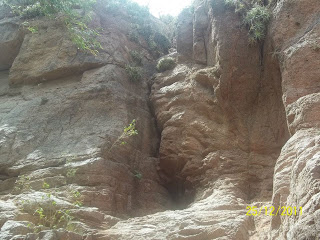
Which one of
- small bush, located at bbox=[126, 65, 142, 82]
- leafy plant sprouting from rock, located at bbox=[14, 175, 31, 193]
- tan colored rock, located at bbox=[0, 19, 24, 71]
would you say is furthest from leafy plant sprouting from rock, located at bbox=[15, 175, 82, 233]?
tan colored rock, located at bbox=[0, 19, 24, 71]

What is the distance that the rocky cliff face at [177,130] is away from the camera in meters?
6.52

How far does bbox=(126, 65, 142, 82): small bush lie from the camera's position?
1191cm

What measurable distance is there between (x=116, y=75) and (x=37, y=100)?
8.07 ft

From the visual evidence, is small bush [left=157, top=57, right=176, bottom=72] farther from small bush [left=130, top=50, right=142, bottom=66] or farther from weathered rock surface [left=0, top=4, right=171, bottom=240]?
small bush [left=130, top=50, right=142, bottom=66]

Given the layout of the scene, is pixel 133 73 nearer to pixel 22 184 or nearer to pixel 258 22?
pixel 258 22

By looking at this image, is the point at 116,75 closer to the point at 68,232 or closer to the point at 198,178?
the point at 198,178

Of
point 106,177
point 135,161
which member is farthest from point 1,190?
point 135,161

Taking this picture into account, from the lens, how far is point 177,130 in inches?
392

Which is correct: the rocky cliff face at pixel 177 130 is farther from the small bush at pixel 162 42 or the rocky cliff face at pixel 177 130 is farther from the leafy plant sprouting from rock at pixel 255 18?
the small bush at pixel 162 42
